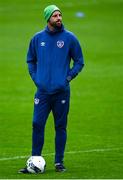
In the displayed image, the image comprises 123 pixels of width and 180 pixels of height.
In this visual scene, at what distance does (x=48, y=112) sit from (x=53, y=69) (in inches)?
26.6

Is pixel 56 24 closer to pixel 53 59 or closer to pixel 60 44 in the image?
pixel 60 44

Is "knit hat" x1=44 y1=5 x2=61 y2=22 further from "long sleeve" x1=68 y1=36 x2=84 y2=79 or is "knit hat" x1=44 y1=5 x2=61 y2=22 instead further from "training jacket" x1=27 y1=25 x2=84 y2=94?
"long sleeve" x1=68 y1=36 x2=84 y2=79

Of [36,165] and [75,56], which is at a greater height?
[75,56]

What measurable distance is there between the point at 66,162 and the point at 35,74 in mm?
1764

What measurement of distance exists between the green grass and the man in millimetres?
870

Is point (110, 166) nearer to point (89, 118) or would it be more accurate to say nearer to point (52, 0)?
point (89, 118)

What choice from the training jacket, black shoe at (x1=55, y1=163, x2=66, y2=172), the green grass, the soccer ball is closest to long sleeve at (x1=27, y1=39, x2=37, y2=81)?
the training jacket

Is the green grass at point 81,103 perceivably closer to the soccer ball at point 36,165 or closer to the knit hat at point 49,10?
the soccer ball at point 36,165

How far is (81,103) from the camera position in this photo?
23188 millimetres

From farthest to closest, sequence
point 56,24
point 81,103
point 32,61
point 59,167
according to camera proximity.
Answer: point 81,103
point 32,61
point 59,167
point 56,24

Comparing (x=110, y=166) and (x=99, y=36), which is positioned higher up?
(x=99, y=36)

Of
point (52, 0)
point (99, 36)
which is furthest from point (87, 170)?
point (52, 0)

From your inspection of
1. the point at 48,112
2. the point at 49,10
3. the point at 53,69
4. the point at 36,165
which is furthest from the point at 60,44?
the point at 36,165

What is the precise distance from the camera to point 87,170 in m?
14.6
